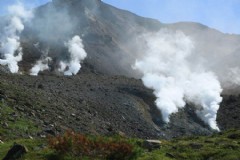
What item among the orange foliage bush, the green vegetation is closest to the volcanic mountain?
the green vegetation

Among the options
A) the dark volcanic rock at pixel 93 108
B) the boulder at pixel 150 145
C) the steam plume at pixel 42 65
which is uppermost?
the steam plume at pixel 42 65

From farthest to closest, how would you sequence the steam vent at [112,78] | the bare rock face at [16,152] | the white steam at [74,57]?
1. the white steam at [74,57]
2. the steam vent at [112,78]
3. the bare rock face at [16,152]

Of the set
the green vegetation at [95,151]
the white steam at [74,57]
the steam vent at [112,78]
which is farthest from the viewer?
the white steam at [74,57]

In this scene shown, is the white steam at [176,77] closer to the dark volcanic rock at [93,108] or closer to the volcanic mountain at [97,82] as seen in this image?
the volcanic mountain at [97,82]

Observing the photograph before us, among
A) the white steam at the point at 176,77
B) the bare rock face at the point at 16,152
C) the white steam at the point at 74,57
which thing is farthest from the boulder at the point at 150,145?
the white steam at the point at 74,57

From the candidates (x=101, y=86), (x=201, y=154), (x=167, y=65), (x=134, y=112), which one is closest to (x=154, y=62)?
(x=167, y=65)

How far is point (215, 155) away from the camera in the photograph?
66.3 feet

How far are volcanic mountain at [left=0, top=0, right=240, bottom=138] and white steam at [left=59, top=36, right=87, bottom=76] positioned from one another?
1947mm

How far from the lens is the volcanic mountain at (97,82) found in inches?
1809

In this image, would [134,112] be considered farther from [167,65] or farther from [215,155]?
[167,65]

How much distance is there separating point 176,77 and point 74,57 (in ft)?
96.3

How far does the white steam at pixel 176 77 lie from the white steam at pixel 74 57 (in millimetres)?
18110

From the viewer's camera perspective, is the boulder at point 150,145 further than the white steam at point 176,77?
No

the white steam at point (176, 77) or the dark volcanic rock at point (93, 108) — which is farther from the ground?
the white steam at point (176, 77)
